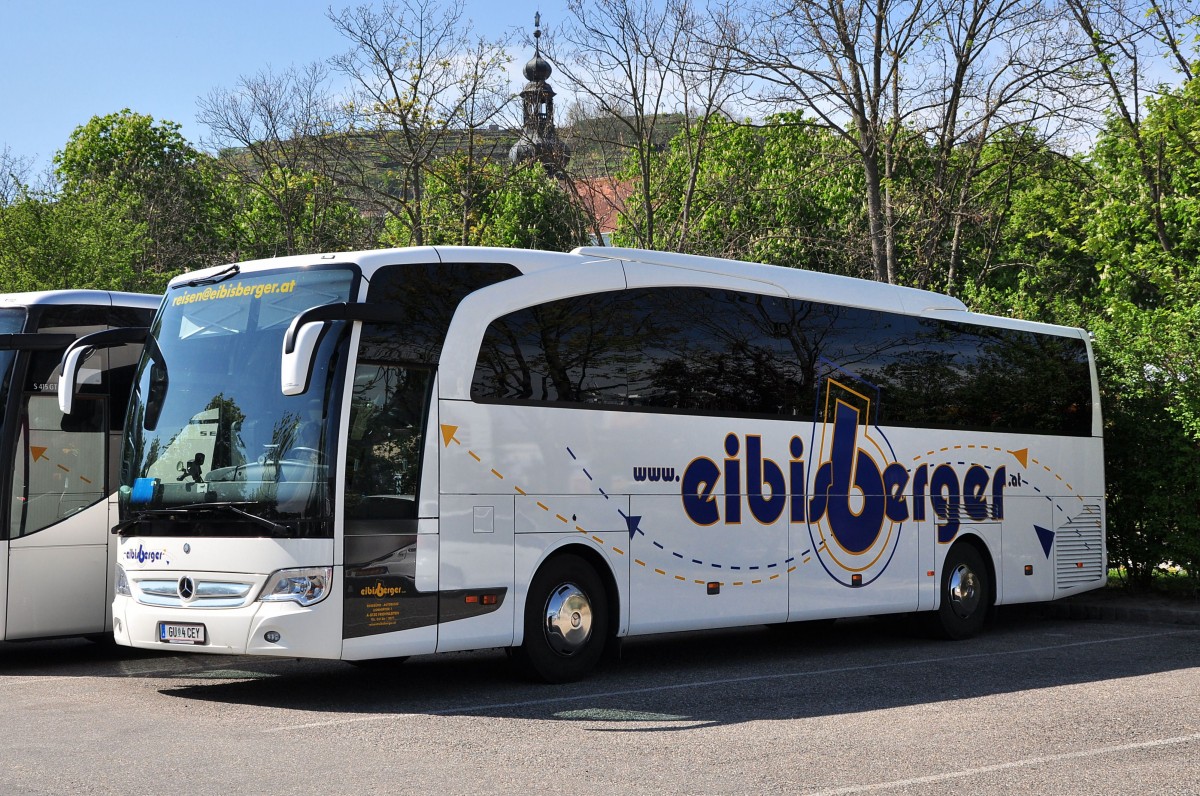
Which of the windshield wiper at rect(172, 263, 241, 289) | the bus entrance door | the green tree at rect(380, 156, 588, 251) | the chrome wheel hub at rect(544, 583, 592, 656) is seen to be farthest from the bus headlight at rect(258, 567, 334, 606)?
the green tree at rect(380, 156, 588, 251)

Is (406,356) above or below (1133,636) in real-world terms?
above

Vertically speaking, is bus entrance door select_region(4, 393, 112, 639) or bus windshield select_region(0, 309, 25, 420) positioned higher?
bus windshield select_region(0, 309, 25, 420)

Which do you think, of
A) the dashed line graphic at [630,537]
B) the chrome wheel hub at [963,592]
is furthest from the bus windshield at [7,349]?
the chrome wheel hub at [963,592]

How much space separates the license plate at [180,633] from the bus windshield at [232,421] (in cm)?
68

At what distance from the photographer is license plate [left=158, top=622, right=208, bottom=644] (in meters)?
9.95

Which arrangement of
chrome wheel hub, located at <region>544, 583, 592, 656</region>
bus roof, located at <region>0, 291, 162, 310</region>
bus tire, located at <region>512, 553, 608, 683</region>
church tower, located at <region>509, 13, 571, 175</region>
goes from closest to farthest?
bus tire, located at <region>512, 553, 608, 683</region> < chrome wheel hub, located at <region>544, 583, 592, 656</region> < bus roof, located at <region>0, 291, 162, 310</region> < church tower, located at <region>509, 13, 571, 175</region>

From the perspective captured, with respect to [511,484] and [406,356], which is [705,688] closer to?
[511,484]

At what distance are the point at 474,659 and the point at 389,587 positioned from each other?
3.68m

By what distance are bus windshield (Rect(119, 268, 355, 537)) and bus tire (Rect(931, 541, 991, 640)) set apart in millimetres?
7956

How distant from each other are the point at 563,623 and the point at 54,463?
4.92 meters

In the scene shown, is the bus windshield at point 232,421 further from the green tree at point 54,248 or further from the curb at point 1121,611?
the green tree at point 54,248

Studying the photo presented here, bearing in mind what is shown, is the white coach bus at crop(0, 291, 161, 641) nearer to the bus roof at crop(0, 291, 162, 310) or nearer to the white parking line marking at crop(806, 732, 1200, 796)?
the bus roof at crop(0, 291, 162, 310)

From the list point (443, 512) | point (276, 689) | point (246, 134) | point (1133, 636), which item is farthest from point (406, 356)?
point (246, 134)

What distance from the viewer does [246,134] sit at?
3106cm
